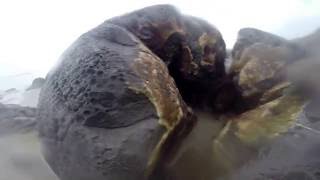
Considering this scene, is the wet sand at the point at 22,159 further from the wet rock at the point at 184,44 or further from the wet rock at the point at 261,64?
the wet rock at the point at 261,64

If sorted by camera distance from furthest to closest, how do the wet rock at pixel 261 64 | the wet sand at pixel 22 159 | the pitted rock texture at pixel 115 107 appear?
the wet sand at pixel 22 159, the wet rock at pixel 261 64, the pitted rock texture at pixel 115 107

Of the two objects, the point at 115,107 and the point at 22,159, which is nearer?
the point at 115,107

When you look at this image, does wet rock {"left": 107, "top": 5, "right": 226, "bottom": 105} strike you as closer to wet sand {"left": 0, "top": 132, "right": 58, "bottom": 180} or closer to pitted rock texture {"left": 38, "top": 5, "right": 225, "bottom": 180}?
pitted rock texture {"left": 38, "top": 5, "right": 225, "bottom": 180}

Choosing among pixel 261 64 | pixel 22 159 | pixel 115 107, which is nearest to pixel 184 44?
pixel 261 64

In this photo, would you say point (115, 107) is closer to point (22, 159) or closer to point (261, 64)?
point (261, 64)

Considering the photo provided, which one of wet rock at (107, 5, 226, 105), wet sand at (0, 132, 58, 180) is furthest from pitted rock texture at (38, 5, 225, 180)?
wet sand at (0, 132, 58, 180)

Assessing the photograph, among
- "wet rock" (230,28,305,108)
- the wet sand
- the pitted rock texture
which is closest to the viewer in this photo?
the pitted rock texture

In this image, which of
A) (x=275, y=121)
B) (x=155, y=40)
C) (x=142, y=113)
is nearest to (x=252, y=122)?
(x=275, y=121)

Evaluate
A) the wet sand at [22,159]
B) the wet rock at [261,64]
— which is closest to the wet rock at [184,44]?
the wet rock at [261,64]

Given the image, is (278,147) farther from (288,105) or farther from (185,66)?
(185,66)
